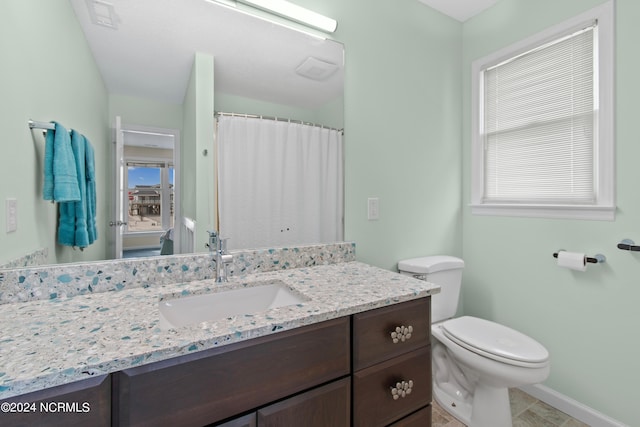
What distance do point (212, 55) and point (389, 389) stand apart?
147 centimetres

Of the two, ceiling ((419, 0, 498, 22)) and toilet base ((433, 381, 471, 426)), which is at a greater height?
ceiling ((419, 0, 498, 22))

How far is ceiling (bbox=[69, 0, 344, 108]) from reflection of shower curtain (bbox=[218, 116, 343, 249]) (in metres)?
0.17

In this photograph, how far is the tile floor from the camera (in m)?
1.57

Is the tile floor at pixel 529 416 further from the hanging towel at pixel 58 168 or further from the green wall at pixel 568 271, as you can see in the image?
the hanging towel at pixel 58 168

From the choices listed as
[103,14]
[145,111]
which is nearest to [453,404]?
[145,111]

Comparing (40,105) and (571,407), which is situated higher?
(40,105)

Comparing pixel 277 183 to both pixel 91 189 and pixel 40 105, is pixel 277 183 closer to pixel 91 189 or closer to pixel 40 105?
pixel 91 189

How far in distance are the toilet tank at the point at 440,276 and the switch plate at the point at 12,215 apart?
5.54 ft

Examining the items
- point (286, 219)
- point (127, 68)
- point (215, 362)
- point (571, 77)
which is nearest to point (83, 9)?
point (127, 68)

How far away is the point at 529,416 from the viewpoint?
1624 mm

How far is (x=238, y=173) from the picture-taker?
4.34 ft

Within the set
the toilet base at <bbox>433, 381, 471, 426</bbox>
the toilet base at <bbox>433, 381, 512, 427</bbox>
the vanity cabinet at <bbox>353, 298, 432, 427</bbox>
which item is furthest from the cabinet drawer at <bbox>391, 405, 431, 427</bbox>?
the toilet base at <bbox>433, 381, 471, 426</bbox>

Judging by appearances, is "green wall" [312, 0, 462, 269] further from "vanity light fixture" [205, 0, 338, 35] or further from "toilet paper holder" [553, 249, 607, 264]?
"toilet paper holder" [553, 249, 607, 264]

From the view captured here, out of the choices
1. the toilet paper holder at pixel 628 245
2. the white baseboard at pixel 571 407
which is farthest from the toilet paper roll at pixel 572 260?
the white baseboard at pixel 571 407
